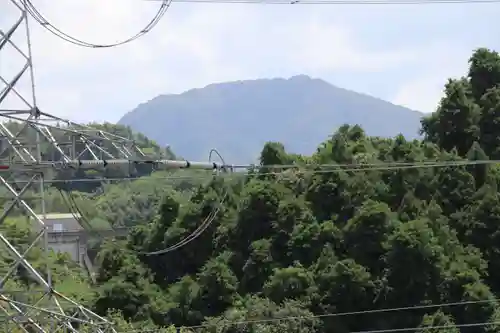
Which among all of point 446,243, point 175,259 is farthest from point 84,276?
point 446,243

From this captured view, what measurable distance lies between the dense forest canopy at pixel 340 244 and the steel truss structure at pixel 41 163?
11.7 m

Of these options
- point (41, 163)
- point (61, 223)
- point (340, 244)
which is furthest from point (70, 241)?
point (41, 163)

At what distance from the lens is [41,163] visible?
51.6 feet

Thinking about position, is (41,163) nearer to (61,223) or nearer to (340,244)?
(340,244)

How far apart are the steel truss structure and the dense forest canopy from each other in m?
11.7

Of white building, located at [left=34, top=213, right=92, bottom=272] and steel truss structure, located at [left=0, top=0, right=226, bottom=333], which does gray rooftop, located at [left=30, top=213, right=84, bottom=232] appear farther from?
steel truss structure, located at [left=0, top=0, right=226, bottom=333]

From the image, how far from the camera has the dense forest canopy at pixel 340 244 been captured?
101 ft

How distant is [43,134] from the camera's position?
16219 mm

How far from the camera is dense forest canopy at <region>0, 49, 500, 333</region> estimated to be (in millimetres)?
30688

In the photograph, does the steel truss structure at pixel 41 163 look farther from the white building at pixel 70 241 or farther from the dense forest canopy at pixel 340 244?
the white building at pixel 70 241

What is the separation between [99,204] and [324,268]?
39.3m

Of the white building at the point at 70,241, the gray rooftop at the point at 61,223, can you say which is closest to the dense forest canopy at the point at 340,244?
the gray rooftop at the point at 61,223

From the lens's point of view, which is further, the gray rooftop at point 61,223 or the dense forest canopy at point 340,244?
the gray rooftop at point 61,223

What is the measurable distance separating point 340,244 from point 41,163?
18.2 m
